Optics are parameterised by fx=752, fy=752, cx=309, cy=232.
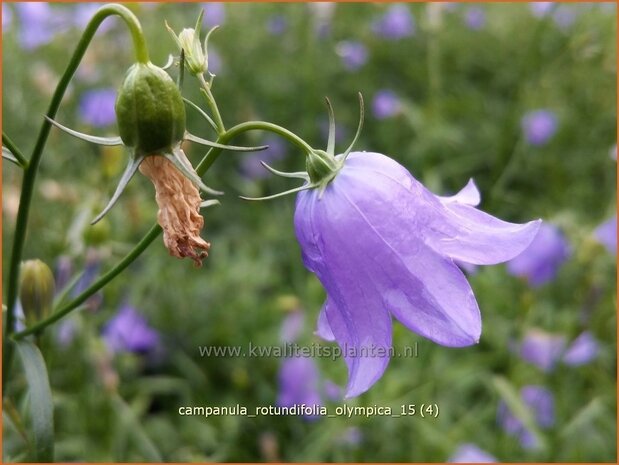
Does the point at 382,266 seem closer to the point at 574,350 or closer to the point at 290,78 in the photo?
the point at 574,350

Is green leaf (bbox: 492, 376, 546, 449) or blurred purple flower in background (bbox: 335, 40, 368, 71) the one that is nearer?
green leaf (bbox: 492, 376, 546, 449)

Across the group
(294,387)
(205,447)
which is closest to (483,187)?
(294,387)

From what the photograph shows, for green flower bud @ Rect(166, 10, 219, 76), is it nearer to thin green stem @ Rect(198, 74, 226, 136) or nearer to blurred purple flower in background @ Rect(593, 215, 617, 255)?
thin green stem @ Rect(198, 74, 226, 136)

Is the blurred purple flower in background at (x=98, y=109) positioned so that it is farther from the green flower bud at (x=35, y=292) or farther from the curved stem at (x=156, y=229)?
the curved stem at (x=156, y=229)

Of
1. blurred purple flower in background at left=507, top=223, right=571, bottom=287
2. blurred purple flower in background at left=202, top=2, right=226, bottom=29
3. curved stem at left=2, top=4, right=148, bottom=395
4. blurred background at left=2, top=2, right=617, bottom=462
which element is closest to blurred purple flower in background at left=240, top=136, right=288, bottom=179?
blurred background at left=2, top=2, right=617, bottom=462

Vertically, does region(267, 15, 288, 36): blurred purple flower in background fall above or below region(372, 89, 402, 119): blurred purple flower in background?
above

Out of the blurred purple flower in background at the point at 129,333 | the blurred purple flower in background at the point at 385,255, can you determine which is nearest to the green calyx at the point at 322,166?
the blurred purple flower in background at the point at 385,255

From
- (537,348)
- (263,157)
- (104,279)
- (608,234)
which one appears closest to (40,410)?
(104,279)
